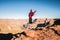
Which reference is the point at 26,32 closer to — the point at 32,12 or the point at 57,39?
the point at 57,39

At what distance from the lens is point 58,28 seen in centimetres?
1247

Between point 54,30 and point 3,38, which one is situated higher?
point 54,30

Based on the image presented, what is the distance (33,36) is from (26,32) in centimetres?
108

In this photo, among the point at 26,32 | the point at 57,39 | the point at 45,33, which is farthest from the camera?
the point at 26,32

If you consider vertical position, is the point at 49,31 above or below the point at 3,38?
above

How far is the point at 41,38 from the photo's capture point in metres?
11.8

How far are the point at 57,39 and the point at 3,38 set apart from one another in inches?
662

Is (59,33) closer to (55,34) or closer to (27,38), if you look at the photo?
(55,34)

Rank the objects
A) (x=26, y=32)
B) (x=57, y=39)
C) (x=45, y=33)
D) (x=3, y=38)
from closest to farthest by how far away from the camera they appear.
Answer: (x=57, y=39) → (x=45, y=33) → (x=26, y=32) → (x=3, y=38)

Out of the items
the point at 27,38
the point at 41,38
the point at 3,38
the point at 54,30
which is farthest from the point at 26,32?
the point at 3,38

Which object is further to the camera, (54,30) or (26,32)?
(26,32)

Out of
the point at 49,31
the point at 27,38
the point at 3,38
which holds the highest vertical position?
the point at 49,31

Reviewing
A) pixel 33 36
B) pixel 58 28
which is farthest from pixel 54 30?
pixel 33 36

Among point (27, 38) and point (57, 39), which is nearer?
point (57, 39)
